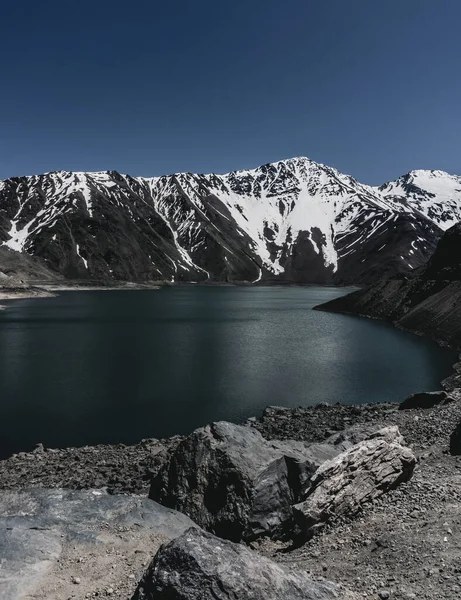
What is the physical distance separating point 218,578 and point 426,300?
93504mm

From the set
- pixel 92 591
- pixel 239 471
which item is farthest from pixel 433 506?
pixel 92 591

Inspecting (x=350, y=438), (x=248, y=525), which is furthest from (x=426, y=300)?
(x=248, y=525)

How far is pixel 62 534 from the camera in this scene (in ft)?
40.8

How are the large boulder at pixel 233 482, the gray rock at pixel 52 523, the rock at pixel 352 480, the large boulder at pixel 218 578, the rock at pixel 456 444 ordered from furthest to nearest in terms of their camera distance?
1. the rock at pixel 456 444
2. the large boulder at pixel 233 482
3. the rock at pixel 352 480
4. the gray rock at pixel 52 523
5. the large boulder at pixel 218 578

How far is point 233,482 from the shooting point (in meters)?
15.4

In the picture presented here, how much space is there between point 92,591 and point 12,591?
1.69 meters

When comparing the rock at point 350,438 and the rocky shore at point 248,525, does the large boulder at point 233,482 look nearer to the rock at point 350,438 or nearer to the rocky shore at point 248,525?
the rocky shore at point 248,525

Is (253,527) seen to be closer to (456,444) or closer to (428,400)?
(456,444)

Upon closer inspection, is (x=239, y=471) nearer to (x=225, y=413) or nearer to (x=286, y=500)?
(x=286, y=500)

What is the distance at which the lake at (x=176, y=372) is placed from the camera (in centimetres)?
3472

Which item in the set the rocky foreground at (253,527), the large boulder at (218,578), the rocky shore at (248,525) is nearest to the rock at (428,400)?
the rocky shore at (248,525)

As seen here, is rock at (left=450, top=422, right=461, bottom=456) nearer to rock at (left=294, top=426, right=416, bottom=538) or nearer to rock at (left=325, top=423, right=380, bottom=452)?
rock at (left=325, top=423, right=380, bottom=452)

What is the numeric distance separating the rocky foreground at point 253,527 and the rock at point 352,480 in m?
0.04

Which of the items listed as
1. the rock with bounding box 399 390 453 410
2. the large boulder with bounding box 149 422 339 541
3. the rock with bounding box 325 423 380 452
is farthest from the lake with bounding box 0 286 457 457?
the large boulder with bounding box 149 422 339 541
